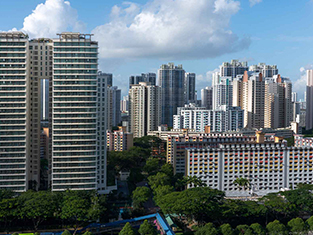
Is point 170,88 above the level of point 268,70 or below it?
below

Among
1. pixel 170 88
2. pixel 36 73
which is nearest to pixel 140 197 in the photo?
pixel 36 73

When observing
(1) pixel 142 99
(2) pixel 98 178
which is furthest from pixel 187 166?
(1) pixel 142 99

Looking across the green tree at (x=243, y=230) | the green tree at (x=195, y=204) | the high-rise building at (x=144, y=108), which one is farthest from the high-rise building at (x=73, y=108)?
the high-rise building at (x=144, y=108)

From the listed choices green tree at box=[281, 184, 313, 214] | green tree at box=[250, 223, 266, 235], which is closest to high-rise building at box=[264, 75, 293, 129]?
green tree at box=[281, 184, 313, 214]

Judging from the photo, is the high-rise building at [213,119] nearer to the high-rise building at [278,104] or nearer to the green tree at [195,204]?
the high-rise building at [278,104]

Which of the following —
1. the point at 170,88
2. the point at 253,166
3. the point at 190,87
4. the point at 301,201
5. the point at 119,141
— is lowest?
the point at 301,201

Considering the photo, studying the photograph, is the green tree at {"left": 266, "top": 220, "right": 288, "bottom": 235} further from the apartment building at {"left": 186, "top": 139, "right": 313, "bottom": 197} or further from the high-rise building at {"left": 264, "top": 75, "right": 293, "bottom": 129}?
the high-rise building at {"left": 264, "top": 75, "right": 293, "bottom": 129}

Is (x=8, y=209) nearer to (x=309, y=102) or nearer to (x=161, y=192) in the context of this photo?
(x=161, y=192)

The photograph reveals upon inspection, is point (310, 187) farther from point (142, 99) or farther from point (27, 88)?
point (142, 99)
